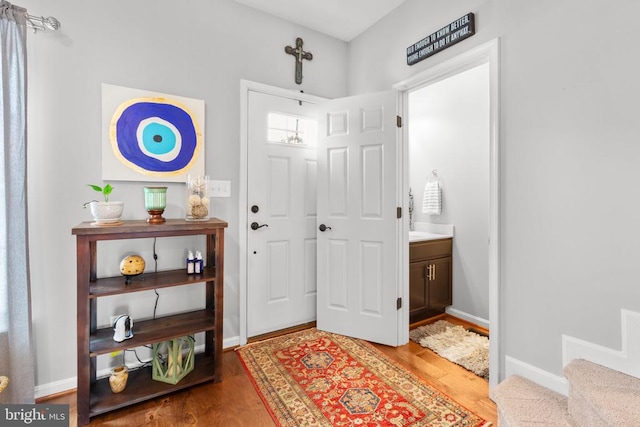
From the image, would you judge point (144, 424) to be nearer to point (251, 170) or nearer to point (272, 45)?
point (251, 170)

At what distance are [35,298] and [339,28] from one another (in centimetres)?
306

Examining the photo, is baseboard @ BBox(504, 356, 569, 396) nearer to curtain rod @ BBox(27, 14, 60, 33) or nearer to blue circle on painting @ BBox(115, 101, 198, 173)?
blue circle on painting @ BBox(115, 101, 198, 173)

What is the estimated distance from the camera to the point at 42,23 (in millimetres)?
1697

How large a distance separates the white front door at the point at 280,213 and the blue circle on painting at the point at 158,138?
0.59 metres

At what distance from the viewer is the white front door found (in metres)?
2.46

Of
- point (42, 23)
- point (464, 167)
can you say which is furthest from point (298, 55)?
point (464, 167)

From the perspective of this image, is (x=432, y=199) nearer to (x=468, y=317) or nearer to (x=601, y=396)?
(x=468, y=317)

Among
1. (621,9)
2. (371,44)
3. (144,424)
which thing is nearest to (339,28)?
(371,44)

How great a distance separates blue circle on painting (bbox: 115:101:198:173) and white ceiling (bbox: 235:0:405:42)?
1130 millimetres

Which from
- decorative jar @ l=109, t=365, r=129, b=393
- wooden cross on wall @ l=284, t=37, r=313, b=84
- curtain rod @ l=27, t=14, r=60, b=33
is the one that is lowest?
decorative jar @ l=109, t=365, r=129, b=393

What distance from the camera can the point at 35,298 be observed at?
1.73m

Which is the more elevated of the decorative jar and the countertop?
the countertop

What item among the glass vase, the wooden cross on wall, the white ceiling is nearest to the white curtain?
the glass vase

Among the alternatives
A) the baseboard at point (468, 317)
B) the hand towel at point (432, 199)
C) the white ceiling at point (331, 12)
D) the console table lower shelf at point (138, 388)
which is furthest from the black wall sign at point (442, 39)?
the console table lower shelf at point (138, 388)
